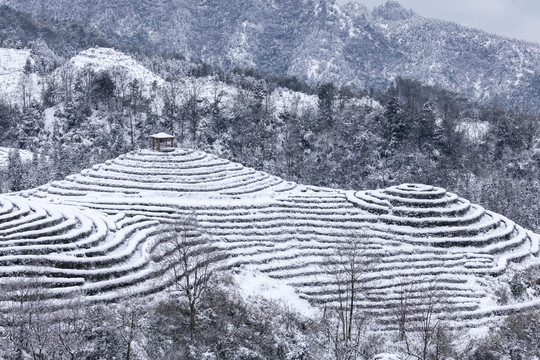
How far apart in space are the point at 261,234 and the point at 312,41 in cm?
14302

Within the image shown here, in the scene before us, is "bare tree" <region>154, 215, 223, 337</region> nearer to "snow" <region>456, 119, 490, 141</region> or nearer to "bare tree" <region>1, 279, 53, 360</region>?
"bare tree" <region>1, 279, 53, 360</region>

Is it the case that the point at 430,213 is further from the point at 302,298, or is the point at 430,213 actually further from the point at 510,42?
the point at 510,42

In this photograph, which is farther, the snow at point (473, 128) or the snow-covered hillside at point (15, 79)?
the snow-covered hillside at point (15, 79)

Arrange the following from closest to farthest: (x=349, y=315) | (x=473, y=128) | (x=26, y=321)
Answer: (x=26, y=321) < (x=349, y=315) < (x=473, y=128)

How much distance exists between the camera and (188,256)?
82.5 feet

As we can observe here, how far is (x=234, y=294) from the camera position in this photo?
25453 mm

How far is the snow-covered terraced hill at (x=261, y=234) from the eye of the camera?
2533 centimetres

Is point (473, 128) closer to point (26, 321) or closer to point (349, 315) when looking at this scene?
point (349, 315)

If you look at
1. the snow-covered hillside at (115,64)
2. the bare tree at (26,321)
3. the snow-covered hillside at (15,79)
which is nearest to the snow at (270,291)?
the bare tree at (26,321)

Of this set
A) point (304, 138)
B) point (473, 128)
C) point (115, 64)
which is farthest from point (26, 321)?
point (115, 64)

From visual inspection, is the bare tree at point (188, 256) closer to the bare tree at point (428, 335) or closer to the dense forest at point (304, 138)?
the bare tree at point (428, 335)

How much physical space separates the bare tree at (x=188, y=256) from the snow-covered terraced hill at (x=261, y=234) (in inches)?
29.2

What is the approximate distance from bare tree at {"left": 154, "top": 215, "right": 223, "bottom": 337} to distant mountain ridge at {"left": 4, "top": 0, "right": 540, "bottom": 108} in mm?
133443

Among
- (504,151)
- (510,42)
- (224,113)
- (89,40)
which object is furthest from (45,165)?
(510,42)
